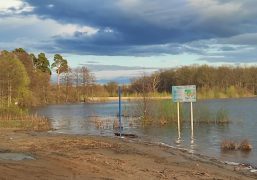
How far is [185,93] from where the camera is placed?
112 feet

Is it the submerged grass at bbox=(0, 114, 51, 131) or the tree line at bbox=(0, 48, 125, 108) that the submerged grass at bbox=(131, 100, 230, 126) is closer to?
the submerged grass at bbox=(0, 114, 51, 131)

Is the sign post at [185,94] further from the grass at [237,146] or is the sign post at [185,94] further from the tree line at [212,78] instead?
the tree line at [212,78]

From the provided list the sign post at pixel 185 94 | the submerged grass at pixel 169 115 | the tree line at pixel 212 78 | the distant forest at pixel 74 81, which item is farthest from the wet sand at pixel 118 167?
the tree line at pixel 212 78

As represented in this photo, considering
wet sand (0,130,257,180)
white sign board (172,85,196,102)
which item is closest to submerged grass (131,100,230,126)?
white sign board (172,85,196,102)

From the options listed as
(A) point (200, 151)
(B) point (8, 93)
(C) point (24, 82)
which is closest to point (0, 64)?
(B) point (8, 93)

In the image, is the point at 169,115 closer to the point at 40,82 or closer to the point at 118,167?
the point at 118,167

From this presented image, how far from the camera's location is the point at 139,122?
1789 inches

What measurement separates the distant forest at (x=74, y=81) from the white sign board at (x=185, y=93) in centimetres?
4089

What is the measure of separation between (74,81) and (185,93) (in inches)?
4727

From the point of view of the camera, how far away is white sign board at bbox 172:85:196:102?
33875mm

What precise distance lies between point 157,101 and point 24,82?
51069mm

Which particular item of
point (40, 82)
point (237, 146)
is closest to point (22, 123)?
point (237, 146)

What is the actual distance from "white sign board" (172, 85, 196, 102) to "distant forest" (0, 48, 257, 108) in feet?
134

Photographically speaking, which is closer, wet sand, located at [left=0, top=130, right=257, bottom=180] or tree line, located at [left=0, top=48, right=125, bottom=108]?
wet sand, located at [left=0, top=130, right=257, bottom=180]
